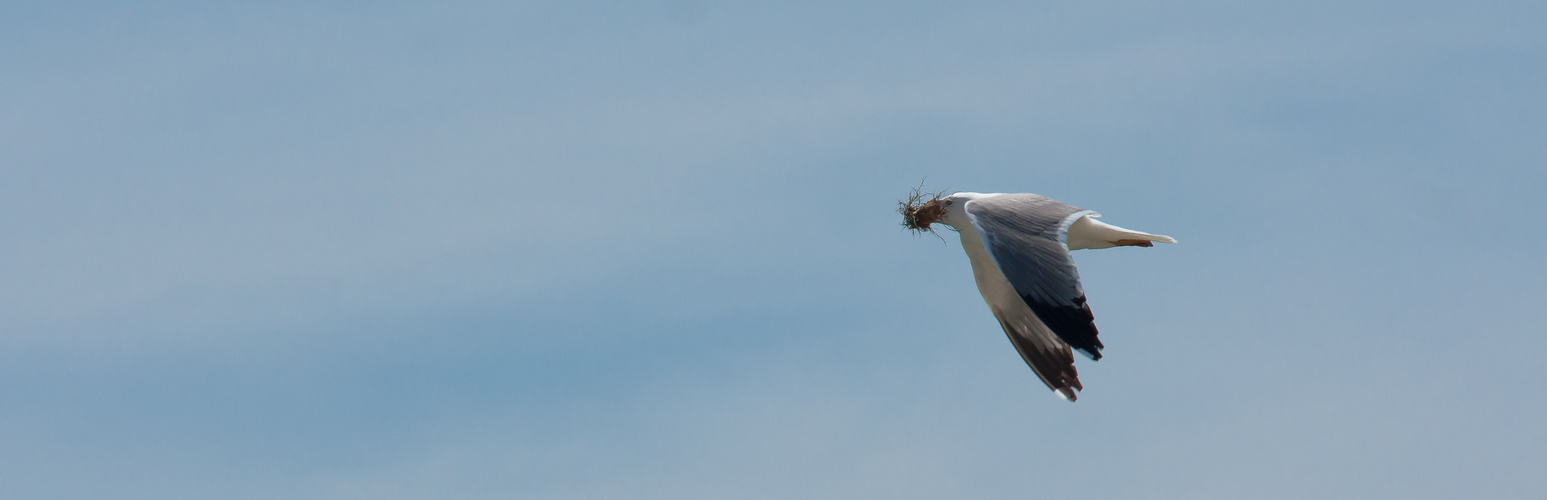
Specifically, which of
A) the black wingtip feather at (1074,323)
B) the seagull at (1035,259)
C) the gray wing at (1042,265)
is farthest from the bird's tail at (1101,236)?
the black wingtip feather at (1074,323)

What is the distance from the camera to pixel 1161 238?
19812 millimetres

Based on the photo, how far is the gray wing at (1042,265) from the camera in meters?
16.6

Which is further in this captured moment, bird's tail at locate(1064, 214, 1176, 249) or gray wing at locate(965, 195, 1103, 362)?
bird's tail at locate(1064, 214, 1176, 249)

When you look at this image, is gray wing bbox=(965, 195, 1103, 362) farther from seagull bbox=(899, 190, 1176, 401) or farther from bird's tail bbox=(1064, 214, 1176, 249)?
bird's tail bbox=(1064, 214, 1176, 249)

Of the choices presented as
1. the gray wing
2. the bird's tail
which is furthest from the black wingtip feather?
the bird's tail

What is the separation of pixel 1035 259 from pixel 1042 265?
11 centimetres

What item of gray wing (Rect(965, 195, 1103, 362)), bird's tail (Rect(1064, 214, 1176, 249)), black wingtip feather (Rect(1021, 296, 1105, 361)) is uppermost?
bird's tail (Rect(1064, 214, 1176, 249))

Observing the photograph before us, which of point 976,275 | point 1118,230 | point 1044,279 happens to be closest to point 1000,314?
point 976,275

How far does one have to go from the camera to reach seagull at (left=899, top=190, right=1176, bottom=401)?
1659cm

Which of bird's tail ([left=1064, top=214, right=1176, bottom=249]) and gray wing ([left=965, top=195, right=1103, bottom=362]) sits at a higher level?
bird's tail ([left=1064, top=214, right=1176, bottom=249])

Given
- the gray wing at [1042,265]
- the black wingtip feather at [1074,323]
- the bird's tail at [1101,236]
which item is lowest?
the black wingtip feather at [1074,323]

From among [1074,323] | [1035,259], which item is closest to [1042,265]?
[1035,259]

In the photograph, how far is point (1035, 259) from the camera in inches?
666

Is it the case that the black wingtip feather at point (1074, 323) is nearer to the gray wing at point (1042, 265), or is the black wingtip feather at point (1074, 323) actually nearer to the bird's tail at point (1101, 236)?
the gray wing at point (1042, 265)
